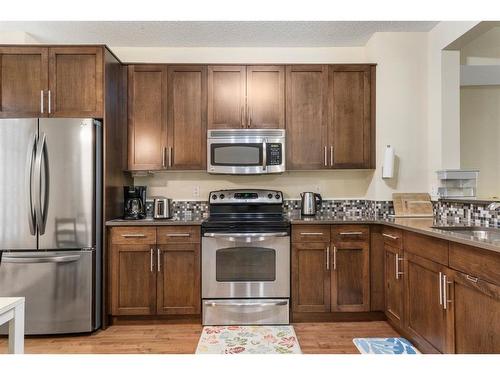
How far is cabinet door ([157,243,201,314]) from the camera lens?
2906 mm

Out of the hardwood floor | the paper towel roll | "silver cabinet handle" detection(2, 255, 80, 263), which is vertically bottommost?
the hardwood floor

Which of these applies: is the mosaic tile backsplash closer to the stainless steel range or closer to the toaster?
the toaster

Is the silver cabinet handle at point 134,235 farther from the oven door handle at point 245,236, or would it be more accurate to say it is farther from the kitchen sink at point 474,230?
the kitchen sink at point 474,230

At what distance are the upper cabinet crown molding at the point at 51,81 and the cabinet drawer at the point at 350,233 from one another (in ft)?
7.28

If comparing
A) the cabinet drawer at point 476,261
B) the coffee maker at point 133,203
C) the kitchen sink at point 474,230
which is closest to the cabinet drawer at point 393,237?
the kitchen sink at point 474,230

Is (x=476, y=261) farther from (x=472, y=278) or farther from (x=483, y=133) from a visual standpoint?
(x=483, y=133)

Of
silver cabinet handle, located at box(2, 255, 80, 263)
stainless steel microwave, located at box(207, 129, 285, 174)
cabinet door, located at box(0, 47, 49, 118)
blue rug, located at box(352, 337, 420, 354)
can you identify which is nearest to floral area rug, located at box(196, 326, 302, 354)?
blue rug, located at box(352, 337, 420, 354)

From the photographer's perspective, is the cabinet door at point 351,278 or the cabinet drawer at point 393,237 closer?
the cabinet drawer at point 393,237

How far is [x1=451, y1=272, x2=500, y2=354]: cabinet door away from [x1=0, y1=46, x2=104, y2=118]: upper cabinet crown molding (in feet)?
9.26

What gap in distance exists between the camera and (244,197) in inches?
134

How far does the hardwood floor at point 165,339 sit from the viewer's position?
Result: 97.8 inches

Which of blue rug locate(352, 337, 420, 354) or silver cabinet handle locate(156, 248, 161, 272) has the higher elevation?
silver cabinet handle locate(156, 248, 161, 272)

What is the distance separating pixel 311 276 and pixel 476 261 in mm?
1436

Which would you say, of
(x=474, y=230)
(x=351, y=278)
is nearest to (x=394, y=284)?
(x=351, y=278)
